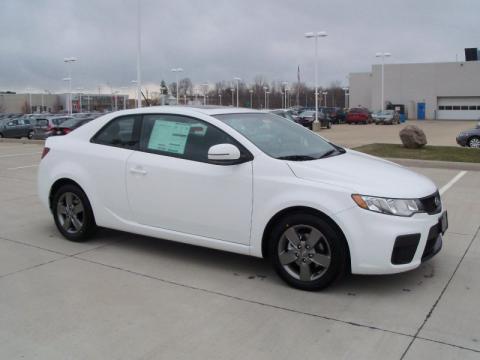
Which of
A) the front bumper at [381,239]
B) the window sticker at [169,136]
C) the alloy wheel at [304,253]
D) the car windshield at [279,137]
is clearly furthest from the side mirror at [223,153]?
the front bumper at [381,239]

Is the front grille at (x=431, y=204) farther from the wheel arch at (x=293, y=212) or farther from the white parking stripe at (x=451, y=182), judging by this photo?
the white parking stripe at (x=451, y=182)

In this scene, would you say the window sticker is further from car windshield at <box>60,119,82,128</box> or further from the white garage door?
the white garage door

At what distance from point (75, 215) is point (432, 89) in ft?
224

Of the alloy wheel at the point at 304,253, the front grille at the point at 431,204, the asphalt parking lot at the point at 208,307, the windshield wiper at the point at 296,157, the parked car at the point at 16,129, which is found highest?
the parked car at the point at 16,129

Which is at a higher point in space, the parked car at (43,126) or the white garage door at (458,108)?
the white garage door at (458,108)

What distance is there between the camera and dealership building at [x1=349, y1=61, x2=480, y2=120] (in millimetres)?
65875

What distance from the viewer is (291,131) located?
557 cm

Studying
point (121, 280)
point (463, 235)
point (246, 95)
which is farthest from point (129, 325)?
point (246, 95)

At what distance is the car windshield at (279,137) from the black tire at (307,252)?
66 cm

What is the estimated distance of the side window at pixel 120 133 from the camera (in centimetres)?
559

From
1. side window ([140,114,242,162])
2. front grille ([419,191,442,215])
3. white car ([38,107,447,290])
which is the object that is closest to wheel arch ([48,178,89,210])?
white car ([38,107,447,290])

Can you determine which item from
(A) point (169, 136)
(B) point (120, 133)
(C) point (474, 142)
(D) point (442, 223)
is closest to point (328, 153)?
(D) point (442, 223)

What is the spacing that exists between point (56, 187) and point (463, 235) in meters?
4.90

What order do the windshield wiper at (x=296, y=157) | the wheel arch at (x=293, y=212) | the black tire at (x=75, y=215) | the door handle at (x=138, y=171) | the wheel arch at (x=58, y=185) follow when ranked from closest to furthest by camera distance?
the wheel arch at (x=293, y=212)
the windshield wiper at (x=296, y=157)
the door handle at (x=138, y=171)
the black tire at (x=75, y=215)
the wheel arch at (x=58, y=185)
